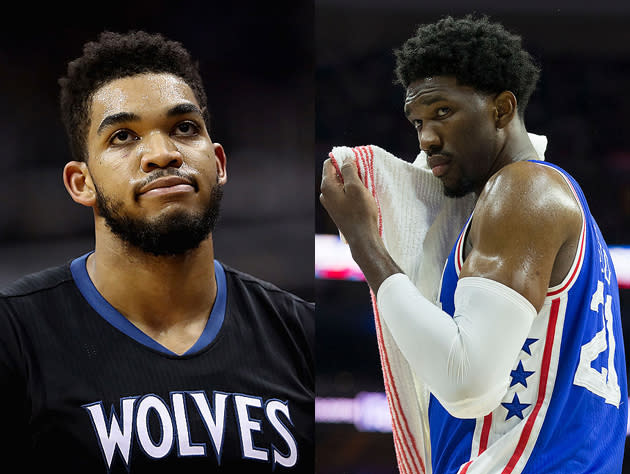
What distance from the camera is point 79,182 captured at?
1.91 metres

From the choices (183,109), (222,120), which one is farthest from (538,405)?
(222,120)

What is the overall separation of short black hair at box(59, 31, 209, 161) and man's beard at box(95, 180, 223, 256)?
167 mm

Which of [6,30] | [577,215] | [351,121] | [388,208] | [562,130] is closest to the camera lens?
[577,215]

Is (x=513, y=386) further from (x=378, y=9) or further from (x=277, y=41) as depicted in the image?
(x=378, y=9)

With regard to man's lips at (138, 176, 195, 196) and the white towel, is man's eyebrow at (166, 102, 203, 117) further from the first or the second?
the white towel

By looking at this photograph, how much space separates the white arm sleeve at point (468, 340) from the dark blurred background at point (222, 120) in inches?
29.0

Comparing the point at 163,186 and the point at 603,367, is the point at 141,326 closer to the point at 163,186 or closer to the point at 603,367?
the point at 163,186

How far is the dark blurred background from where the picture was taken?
80.3 inches

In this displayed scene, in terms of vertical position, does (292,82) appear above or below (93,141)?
above

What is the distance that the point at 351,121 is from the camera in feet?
9.37

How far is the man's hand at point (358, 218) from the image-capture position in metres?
1.58

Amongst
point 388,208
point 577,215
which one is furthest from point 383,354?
point 577,215

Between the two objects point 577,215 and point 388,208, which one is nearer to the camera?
point 577,215

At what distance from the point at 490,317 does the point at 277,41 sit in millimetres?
1162
